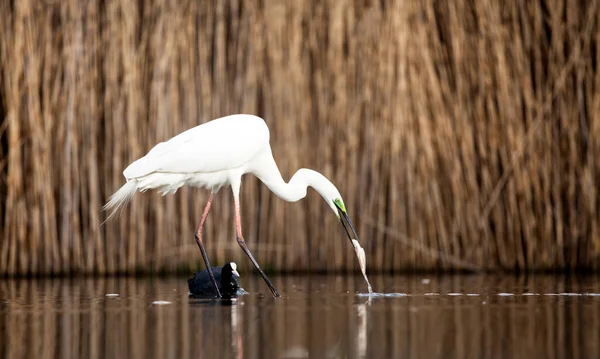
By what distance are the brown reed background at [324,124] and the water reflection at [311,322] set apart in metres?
1.24

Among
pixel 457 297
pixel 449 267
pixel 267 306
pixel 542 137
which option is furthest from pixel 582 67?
pixel 267 306

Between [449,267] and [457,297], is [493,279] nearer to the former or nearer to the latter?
[449,267]

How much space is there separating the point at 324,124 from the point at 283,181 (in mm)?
1400

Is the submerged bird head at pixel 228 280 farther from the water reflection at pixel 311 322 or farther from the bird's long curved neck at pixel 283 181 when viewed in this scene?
the bird's long curved neck at pixel 283 181

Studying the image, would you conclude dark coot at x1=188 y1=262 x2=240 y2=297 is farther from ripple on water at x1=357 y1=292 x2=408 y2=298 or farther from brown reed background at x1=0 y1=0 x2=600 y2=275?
brown reed background at x1=0 y1=0 x2=600 y2=275

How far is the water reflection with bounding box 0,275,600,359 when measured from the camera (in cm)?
400

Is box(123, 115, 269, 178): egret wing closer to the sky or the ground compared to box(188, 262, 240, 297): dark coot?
closer to the sky

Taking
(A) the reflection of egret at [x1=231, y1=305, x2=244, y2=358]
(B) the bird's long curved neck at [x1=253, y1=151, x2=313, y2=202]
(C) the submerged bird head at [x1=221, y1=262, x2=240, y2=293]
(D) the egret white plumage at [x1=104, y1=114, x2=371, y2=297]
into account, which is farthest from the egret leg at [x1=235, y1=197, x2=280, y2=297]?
(A) the reflection of egret at [x1=231, y1=305, x2=244, y2=358]

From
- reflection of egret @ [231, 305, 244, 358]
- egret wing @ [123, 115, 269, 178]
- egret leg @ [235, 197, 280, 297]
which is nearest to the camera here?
reflection of egret @ [231, 305, 244, 358]

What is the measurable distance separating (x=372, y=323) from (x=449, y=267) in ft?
13.2

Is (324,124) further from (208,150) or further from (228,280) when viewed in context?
(228,280)

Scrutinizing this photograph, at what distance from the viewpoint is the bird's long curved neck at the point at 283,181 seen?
7.44m

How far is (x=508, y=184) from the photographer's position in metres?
8.80

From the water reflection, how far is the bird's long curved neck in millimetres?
590
